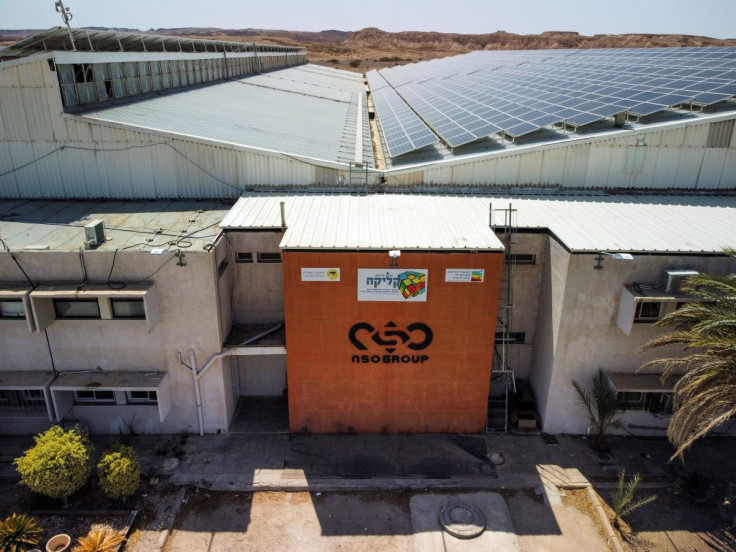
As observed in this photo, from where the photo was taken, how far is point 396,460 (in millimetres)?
16469

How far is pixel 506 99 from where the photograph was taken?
26500 millimetres

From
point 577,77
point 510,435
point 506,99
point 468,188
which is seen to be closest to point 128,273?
point 468,188

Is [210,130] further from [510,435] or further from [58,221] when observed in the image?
[510,435]

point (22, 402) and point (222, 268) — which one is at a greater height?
point (222, 268)

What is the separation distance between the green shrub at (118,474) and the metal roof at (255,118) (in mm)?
11524

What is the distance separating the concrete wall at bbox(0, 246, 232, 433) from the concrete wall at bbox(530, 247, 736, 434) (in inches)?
437

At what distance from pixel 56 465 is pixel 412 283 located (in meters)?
11.4

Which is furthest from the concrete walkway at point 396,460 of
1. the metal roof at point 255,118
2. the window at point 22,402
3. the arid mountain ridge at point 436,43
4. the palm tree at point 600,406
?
the arid mountain ridge at point 436,43

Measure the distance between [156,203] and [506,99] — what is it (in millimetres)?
18361

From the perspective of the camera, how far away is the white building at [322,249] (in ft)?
51.1

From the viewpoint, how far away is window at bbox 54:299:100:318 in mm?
16031

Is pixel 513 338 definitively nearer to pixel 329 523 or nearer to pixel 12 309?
pixel 329 523

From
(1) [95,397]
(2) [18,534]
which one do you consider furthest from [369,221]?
Result: (2) [18,534]

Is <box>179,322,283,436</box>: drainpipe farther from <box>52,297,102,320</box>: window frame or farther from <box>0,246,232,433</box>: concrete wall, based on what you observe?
<box>52,297,102,320</box>: window frame
